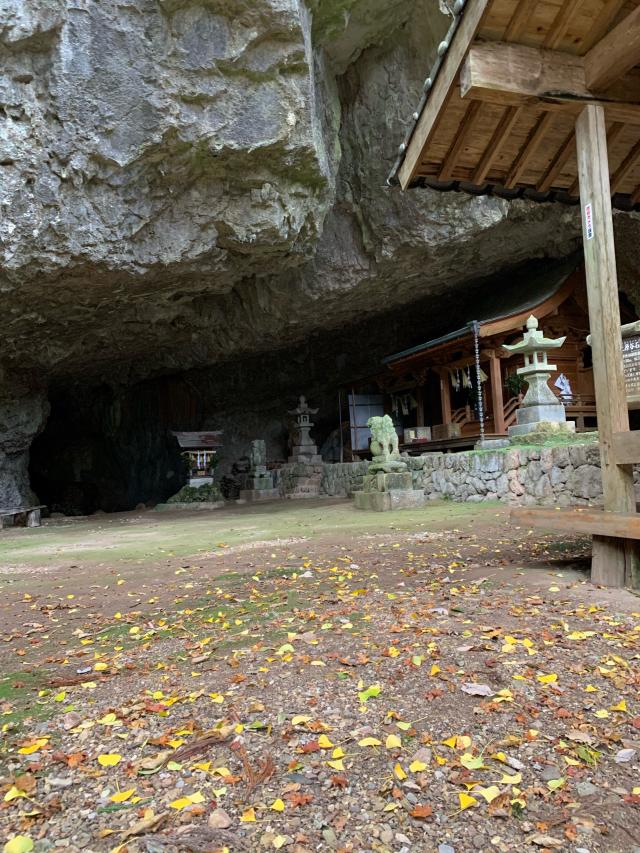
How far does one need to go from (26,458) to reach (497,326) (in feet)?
53.5

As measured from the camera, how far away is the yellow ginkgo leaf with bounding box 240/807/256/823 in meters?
1.58

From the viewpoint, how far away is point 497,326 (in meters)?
14.7

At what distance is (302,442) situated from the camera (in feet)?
65.8

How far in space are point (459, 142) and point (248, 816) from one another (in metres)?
4.72

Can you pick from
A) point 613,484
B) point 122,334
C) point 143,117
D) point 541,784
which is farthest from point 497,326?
point 541,784

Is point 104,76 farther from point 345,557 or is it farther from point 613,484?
point 613,484

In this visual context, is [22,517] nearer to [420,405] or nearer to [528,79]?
[420,405]

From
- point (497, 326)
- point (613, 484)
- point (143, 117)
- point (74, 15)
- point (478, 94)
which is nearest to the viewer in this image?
point (613, 484)

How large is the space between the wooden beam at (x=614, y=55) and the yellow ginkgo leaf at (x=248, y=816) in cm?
466

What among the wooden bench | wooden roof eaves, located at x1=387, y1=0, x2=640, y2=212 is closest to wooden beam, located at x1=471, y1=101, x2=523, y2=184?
wooden roof eaves, located at x1=387, y1=0, x2=640, y2=212

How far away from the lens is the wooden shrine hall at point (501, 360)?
15.1m

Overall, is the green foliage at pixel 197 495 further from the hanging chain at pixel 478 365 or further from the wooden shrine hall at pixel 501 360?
the hanging chain at pixel 478 365

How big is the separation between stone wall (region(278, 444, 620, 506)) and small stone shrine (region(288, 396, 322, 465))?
7183mm

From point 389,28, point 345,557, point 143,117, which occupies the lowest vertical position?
point 345,557
